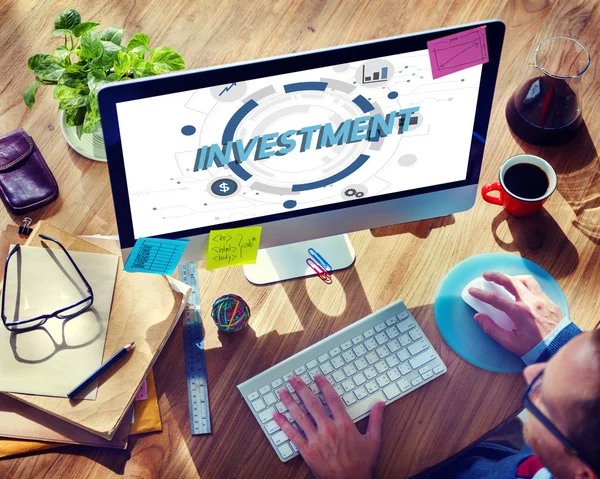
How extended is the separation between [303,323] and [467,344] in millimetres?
296

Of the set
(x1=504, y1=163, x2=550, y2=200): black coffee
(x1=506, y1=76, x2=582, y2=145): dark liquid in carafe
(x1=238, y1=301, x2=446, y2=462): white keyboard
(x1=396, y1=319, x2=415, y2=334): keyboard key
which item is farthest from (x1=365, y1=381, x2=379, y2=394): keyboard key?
(x1=506, y1=76, x2=582, y2=145): dark liquid in carafe

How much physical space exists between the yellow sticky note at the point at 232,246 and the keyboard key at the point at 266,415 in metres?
0.26

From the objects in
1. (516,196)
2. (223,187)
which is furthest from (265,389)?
(516,196)

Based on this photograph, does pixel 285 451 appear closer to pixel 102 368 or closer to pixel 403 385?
pixel 403 385

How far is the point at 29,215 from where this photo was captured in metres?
1.26

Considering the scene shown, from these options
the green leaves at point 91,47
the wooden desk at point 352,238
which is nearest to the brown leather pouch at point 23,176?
the wooden desk at point 352,238

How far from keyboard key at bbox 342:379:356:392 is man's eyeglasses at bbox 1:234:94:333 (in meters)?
0.46

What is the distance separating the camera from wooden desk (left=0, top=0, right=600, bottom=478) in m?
1.13

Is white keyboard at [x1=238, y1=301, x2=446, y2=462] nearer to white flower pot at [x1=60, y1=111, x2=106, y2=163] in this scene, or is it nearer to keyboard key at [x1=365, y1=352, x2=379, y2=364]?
keyboard key at [x1=365, y1=352, x2=379, y2=364]

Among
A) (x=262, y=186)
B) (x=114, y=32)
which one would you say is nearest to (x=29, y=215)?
(x=114, y=32)

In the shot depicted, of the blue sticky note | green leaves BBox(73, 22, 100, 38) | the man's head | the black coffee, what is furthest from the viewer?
the black coffee

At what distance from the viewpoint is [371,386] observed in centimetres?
115

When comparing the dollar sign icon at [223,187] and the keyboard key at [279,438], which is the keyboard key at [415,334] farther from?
the dollar sign icon at [223,187]

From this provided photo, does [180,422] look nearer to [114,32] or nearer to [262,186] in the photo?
[262,186]
